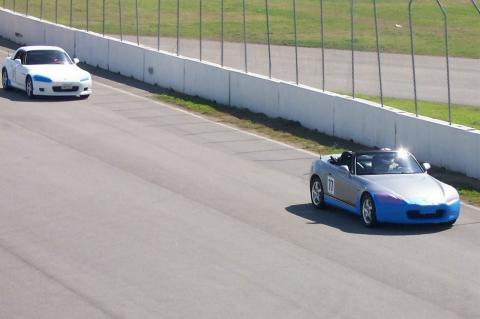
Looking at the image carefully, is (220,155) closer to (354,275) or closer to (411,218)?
(411,218)

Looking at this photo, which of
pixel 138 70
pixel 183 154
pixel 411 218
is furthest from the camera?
pixel 138 70

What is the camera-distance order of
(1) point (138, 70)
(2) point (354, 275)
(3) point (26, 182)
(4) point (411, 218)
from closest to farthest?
(2) point (354, 275) < (4) point (411, 218) < (3) point (26, 182) < (1) point (138, 70)

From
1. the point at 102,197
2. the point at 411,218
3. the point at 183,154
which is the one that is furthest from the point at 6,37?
the point at 411,218

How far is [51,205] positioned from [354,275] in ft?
21.1

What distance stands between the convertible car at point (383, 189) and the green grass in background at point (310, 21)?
86.9 feet

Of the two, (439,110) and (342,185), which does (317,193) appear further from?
(439,110)

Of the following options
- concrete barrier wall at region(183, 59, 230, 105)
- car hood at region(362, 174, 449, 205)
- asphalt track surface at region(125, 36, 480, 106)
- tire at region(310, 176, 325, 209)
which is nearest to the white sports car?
concrete barrier wall at region(183, 59, 230, 105)

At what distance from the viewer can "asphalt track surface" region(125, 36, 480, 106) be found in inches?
1362

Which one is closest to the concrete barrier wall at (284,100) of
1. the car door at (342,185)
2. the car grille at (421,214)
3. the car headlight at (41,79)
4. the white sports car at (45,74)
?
the white sports car at (45,74)

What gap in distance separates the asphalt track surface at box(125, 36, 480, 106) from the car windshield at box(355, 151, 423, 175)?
1432 cm

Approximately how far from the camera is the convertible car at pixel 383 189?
17094mm

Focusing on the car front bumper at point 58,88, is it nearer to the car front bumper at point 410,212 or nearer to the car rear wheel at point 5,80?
the car rear wheel at point 5,80

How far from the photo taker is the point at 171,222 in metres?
17.4

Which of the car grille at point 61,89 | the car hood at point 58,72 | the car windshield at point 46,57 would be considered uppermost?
the car windshield at point 46,57
